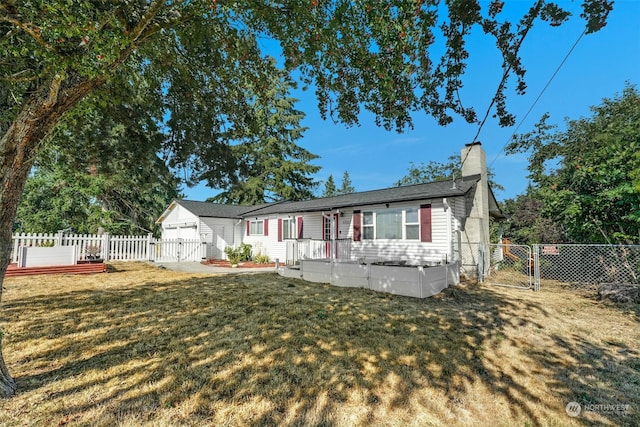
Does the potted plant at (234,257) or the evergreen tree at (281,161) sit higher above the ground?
the evergreen tree at (281,161)

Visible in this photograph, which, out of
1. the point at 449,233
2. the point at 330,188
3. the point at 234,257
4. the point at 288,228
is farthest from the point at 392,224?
the point at 330,188

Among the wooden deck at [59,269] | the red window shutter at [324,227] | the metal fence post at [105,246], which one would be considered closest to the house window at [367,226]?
the red window shutter at [324,227]

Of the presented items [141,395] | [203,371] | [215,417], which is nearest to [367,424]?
[215,417]

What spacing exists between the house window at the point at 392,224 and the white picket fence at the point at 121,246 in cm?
1086

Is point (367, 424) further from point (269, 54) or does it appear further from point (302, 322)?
point (269, 54)

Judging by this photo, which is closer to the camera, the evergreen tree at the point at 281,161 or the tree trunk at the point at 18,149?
the tree trunk at the point at 18,149

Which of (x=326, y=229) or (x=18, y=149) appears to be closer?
(x=18, y=149)

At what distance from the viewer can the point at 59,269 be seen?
37.1 ft

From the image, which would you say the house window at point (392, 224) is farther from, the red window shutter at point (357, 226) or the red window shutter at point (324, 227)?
the red window shutter at point (324, 227)

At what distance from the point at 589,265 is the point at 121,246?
21.4m

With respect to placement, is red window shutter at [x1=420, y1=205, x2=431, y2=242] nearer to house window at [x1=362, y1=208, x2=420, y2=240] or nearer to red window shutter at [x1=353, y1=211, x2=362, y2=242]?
house window at [x1=362, y1=208, x2=420, y2=240]

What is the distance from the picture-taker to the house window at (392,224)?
10898 millimetres

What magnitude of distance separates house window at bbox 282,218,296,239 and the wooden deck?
8.21 meters

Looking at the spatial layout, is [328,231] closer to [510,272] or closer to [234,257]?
[234,257]
